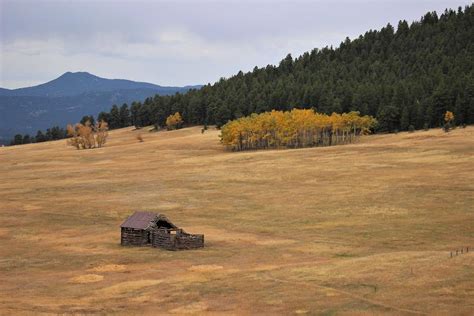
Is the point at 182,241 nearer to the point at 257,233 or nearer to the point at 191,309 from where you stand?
the point at 257,233

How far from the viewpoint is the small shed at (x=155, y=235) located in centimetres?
5350

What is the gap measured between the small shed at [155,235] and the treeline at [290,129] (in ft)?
274

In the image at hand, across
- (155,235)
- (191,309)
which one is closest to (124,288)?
(191,309)

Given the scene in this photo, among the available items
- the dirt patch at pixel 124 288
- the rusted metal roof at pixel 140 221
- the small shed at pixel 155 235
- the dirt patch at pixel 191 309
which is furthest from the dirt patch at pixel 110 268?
the dirt patch at pixel 191 309

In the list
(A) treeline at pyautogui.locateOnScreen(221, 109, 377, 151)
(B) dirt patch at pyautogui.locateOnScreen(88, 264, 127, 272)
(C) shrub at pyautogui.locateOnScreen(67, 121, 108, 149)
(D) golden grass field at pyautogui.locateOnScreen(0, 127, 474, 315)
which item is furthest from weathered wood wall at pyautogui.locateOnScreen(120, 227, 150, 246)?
(C) shrub at pyautogui.locateOnScreen(67, 121, 108, 149)

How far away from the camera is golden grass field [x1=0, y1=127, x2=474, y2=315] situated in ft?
117

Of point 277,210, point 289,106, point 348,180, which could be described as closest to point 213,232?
point 277,210

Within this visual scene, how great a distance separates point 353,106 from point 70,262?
124 meters

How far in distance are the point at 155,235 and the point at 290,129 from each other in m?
88.0

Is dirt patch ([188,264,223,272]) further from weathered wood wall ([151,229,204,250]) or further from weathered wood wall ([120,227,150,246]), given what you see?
weathered wood wall ([120,227,150,246])

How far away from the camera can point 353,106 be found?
162m

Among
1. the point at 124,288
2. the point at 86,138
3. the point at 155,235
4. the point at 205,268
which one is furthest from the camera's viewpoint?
the point at 86,138

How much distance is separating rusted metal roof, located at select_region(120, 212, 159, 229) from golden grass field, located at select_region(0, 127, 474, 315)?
7.01 ft

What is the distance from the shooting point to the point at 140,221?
57.2 meters
